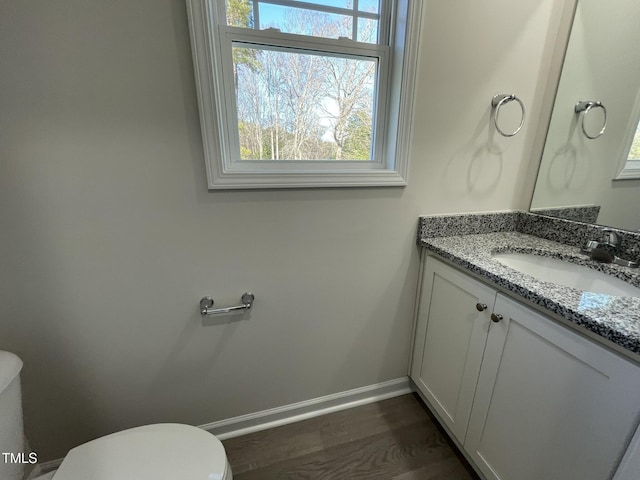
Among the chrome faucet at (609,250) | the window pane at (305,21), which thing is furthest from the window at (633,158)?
the window pane at (305,21)

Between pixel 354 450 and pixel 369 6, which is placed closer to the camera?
pixel 369 6

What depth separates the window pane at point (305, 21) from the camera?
3.26ft

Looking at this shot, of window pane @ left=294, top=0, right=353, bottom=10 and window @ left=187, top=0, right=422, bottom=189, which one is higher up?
window pane @ left=294, top=0, right=353, bottom=10

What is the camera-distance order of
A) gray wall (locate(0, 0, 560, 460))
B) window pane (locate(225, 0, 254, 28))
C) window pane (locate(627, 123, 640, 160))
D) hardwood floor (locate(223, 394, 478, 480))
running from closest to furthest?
1. gray wall (locate(0, 0, 560, 460))
2. window pane (locate(225, 0, 254, 28))
3. window pane (locate(627, 123, 640, 160))
4. hardwood floor (locate(223, 394, 478, 480))

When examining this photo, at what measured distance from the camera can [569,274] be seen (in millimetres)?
1110

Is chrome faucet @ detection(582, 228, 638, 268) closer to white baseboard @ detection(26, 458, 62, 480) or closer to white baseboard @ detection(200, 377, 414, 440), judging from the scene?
white baseboard @ detection(200, 377, 414, 440)

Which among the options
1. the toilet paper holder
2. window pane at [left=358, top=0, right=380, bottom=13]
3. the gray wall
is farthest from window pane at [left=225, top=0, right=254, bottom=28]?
the toilet paper holder

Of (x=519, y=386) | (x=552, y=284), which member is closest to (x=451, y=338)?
(x=519, y=386)

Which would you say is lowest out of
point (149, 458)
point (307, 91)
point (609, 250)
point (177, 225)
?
point (149, 458)

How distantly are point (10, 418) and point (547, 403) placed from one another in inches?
59.6

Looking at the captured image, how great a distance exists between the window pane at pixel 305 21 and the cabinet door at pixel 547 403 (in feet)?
3.83

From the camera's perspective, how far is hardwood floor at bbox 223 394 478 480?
1.17 meters

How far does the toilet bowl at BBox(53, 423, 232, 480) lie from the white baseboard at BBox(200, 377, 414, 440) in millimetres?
547

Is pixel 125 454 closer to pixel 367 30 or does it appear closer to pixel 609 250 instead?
pixel 367 30
